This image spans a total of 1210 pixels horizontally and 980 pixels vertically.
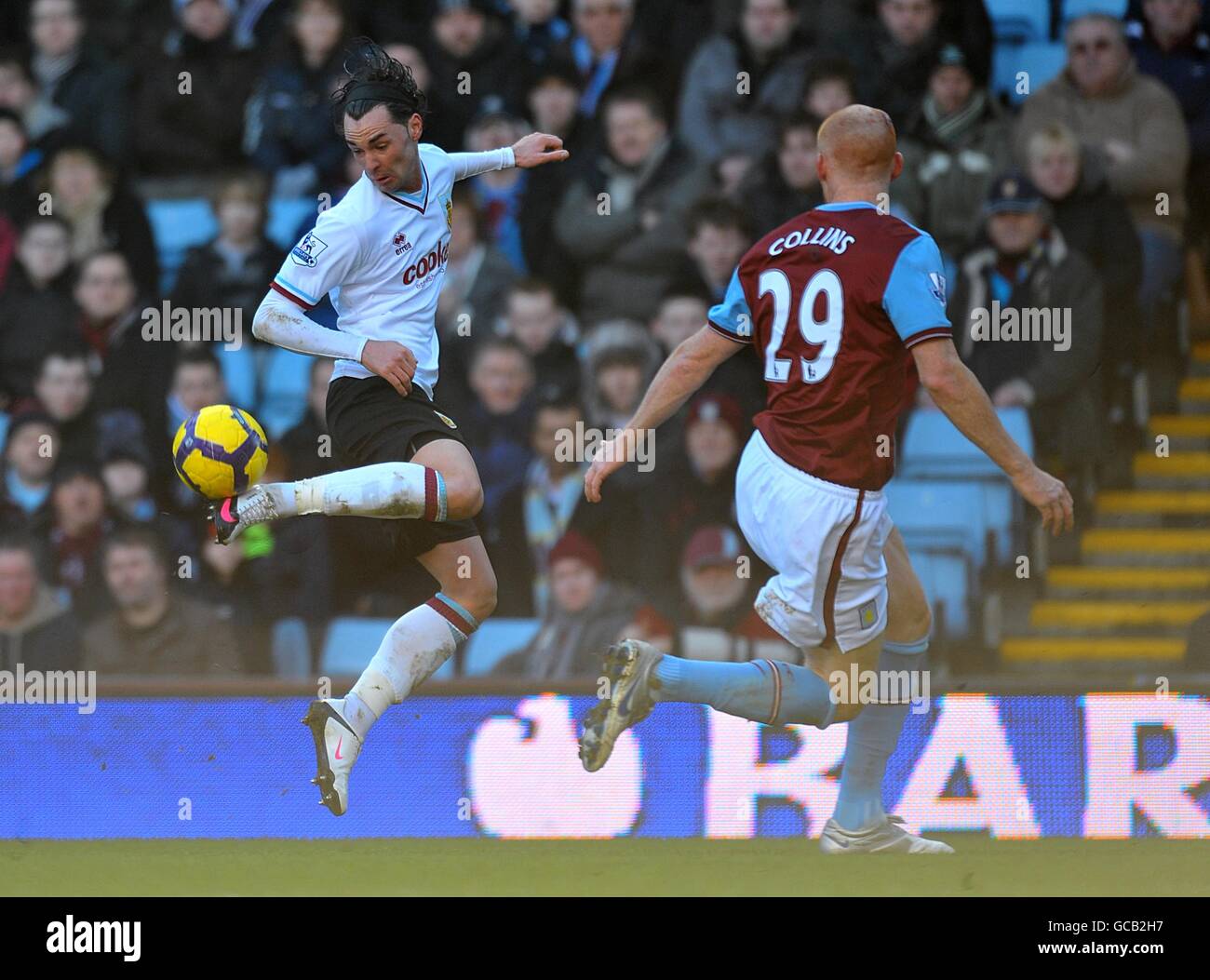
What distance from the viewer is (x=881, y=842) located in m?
6.10

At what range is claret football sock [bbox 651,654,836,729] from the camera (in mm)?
5801

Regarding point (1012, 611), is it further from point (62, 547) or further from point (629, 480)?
point (62, 547)

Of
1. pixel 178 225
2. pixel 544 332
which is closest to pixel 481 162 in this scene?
pixel 544 332

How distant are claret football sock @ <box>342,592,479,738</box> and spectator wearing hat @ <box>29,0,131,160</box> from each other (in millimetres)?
4527

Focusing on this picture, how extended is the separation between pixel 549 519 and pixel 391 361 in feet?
9.49

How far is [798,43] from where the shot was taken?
30.7 feet

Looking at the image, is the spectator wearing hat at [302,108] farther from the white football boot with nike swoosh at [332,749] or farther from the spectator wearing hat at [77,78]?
the white football boot with nike swoosh at [332,749]

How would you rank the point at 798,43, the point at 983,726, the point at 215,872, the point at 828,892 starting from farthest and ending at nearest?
the point at 798,43 → the point at 983,726 → the point at 215,872 → the point at 828,892

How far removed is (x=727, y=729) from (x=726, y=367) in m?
2.00

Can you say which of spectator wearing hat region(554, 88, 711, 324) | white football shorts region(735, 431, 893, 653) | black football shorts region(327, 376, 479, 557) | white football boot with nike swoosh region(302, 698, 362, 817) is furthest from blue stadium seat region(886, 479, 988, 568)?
white football boot with nike swoosh region(302, 698, 362, 817)

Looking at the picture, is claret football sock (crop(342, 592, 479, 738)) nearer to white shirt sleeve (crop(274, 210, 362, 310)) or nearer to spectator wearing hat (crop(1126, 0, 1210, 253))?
white shirt sleeve (crop(274, 210, 362, 310))

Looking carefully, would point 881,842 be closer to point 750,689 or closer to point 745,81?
point 750,689

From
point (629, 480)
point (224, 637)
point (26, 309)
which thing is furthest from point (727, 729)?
point (26, 309)

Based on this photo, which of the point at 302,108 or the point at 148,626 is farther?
the point at 302,108
